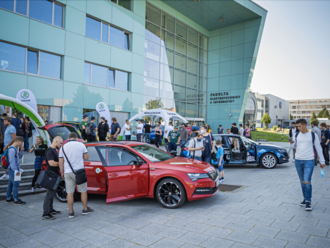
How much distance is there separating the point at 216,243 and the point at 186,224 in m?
0.88

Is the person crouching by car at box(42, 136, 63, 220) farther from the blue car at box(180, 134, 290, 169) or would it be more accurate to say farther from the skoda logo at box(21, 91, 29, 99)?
the skoda logo at box(21, 91, 29, 99)

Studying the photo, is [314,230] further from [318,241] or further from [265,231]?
[265,231]

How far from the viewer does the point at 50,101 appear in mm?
14547

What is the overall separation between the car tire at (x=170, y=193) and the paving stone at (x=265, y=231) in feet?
5.34

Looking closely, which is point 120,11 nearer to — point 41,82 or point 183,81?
point 41,82

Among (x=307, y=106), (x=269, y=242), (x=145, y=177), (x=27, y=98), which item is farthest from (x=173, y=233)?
(x=307, y=106)

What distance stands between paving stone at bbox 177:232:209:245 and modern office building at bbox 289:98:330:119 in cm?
14879

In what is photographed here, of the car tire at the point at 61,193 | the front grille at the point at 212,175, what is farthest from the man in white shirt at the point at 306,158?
the car tire at the point at 61,193

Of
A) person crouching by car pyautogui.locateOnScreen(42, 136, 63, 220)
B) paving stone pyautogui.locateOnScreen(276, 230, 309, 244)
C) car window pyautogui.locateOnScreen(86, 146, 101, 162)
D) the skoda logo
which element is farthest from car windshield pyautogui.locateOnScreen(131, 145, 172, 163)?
the skoda logo

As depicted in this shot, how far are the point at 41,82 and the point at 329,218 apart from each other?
578 inches

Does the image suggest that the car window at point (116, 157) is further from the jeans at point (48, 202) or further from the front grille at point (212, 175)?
the front grille at point (212, 175)

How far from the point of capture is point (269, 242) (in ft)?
12.0

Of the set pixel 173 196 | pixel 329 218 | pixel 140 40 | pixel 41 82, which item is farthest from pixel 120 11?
pixel 329 218

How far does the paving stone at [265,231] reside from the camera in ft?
12.9
